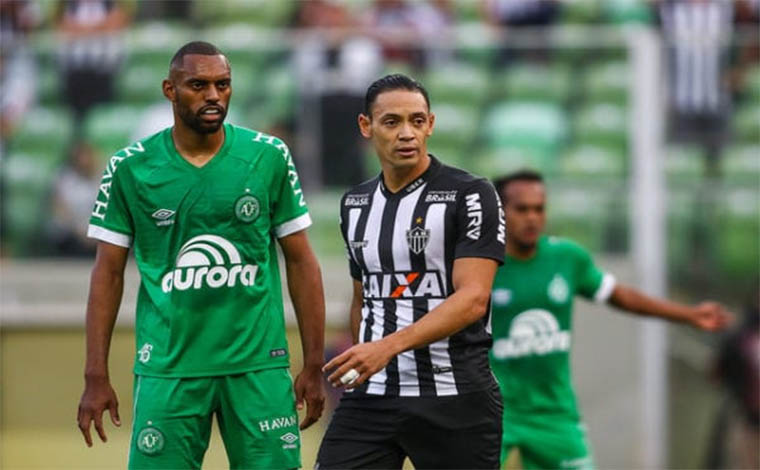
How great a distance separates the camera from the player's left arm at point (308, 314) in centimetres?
569

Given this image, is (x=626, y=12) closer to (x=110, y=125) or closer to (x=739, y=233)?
(x=739, y=233)

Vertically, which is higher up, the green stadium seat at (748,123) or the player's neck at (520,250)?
the green stadium seat at (748,123)

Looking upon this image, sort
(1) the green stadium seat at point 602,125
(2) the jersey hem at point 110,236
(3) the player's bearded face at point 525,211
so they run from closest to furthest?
(2) the jersey hem at point 110,236 < (3) the player's bearded face at point 525,211 < (1) the green stadium seat at point 602,125

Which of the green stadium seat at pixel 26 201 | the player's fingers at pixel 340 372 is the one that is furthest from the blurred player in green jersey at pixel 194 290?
the green stadium seat at pixel 26 201

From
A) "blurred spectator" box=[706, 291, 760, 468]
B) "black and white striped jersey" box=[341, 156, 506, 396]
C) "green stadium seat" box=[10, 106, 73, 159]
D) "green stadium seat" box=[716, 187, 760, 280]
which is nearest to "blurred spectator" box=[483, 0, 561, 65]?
"green stadium seat" box=[716, 187, 760, 280]

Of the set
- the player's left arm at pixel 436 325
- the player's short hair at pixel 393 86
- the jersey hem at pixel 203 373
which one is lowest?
the jersey hem at pixel 203 373

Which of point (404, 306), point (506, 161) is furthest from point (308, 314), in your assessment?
point (506, 161)

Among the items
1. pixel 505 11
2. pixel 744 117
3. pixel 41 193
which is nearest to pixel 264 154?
pixel 41 193

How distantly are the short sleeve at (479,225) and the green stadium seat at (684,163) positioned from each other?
6091 millimetres

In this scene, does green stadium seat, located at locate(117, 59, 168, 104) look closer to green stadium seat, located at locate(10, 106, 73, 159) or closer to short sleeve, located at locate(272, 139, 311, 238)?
green stadium seat, located at locate(10, 106, 73, 159)

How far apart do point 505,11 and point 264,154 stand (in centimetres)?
855

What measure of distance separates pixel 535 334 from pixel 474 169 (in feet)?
14.3

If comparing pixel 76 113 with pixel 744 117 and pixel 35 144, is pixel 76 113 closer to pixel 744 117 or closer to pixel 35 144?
pixel 35 144

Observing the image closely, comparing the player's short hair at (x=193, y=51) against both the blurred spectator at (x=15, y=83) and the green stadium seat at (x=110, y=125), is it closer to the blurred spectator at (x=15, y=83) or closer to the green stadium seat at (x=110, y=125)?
the green stadium seat at (x=110, y=125)
